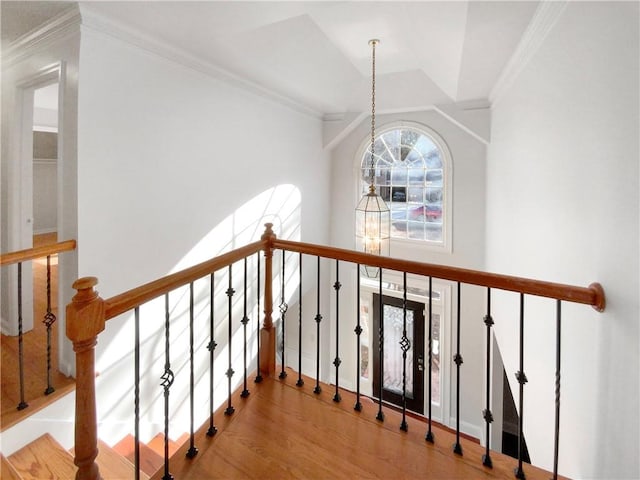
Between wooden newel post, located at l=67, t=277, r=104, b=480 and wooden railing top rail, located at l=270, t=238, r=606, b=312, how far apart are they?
1158mm

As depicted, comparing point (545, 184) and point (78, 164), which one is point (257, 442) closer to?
point (78, 164)

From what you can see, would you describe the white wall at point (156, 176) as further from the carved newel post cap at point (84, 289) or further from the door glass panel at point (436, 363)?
the door glass panel at point (436, 363)

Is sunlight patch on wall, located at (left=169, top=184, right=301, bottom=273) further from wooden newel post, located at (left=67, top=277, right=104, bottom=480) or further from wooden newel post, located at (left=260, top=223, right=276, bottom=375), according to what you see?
wooden newel post, located at (left=67, top=277, right=104, bottom=480)

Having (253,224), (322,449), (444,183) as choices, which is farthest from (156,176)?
(444,183)

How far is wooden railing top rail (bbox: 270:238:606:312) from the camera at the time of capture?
1.34 m

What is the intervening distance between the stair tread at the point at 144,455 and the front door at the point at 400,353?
3794 mm

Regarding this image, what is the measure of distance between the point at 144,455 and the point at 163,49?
3196 mm

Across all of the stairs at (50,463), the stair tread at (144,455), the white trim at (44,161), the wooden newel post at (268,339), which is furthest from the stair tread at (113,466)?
the white trim at (44,161)

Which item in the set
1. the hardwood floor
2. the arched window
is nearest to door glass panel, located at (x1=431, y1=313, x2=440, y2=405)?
the arched window

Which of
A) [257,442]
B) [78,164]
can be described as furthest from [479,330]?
[78,164]

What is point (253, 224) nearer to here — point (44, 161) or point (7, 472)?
point (7, 472)

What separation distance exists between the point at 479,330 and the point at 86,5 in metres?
5.53

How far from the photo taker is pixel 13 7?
2.19 metres

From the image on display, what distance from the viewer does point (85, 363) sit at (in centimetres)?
121
